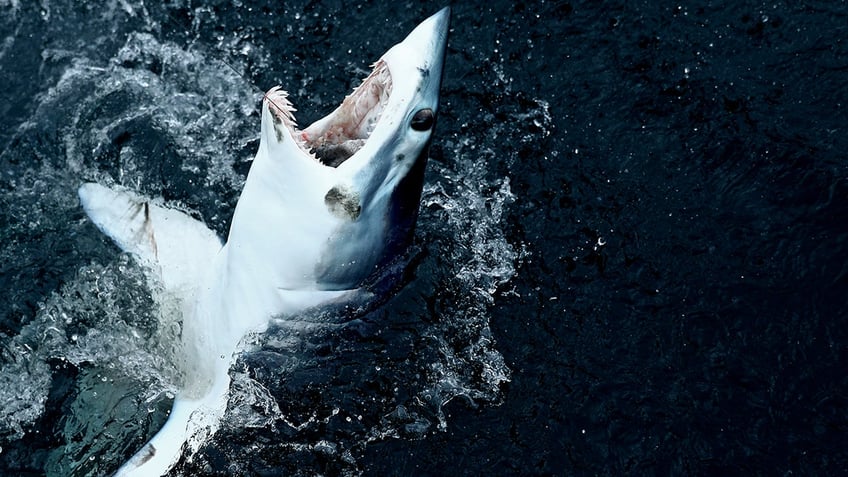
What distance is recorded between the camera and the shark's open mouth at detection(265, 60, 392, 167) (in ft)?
12.4

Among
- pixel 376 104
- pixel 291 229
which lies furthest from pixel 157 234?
pixel 376 104

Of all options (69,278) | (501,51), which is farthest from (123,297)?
(501,51)

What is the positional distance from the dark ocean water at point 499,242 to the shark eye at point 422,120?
1.05 meters

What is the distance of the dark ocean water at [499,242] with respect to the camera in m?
4.69

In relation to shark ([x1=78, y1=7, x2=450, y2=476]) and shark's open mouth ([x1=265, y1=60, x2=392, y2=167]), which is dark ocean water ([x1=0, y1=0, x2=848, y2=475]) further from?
shark's open mouth ([x1=265, y1=60, x2=392, y2=167])

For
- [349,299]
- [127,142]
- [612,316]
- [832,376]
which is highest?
[127,142]

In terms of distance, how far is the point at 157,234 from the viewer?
189 inches

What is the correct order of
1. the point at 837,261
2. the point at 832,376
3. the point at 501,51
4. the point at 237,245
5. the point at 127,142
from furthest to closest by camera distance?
1. the point at 501,51
2. the point at 127,142
3. the point at 837,261
4. the point at 832,376
5. the point at 237,245

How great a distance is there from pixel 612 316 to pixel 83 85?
3827mm

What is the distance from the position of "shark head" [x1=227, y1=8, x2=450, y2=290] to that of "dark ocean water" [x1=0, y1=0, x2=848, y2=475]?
0.56 m

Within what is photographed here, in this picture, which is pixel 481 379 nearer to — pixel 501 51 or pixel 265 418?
pixel 265 418

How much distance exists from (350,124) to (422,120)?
1.06 ft

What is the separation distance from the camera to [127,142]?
5906mm

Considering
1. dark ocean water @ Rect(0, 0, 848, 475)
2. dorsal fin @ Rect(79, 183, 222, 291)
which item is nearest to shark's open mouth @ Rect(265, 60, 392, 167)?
dark ocean water @ Rect(0, 0, 848, 475)
